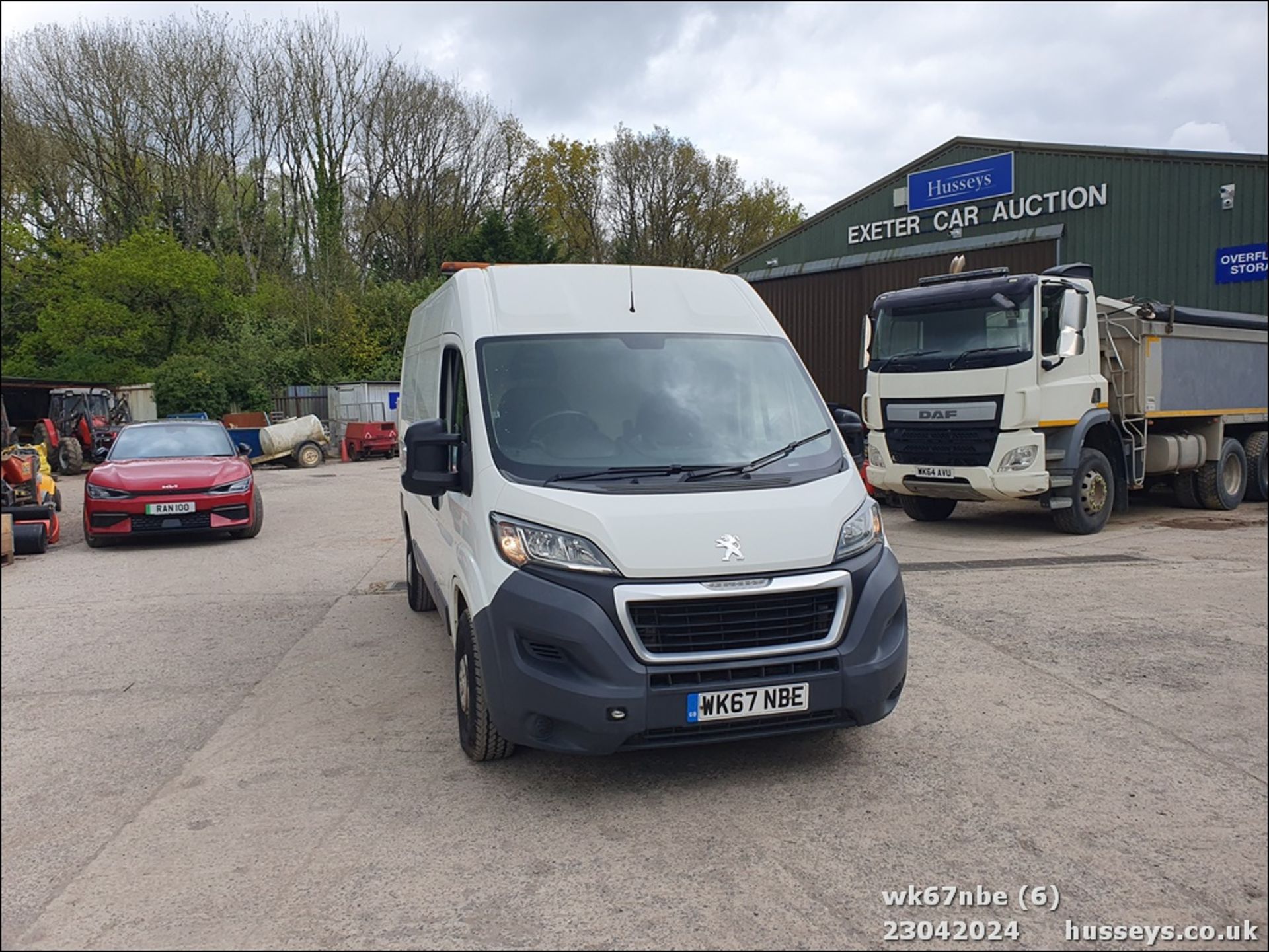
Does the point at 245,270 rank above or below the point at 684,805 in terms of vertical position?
above

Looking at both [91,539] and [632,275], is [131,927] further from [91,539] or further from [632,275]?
[91,539]

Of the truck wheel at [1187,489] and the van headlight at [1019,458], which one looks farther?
the truck wheel at [1187,489]

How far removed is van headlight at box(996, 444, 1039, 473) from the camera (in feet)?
35.3

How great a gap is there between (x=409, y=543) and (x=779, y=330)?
390cm

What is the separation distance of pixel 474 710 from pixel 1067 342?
8638 mm

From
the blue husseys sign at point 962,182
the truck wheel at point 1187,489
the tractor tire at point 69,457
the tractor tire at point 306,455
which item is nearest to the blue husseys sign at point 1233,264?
the truck wheel at point 1187,489

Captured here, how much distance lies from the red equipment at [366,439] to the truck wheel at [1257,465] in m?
22.5

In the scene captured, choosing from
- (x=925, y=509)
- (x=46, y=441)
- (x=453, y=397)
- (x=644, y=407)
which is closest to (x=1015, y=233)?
(x=925, y=509)

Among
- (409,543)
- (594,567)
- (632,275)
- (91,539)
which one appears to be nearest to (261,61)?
(91,539)

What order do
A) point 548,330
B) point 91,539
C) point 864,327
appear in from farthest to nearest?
point 864,327 → point 91,539 → point 548,330

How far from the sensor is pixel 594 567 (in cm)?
401

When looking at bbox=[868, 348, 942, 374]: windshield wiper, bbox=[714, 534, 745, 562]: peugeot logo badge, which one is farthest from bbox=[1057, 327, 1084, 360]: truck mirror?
bbox=[714, 534, 745, 562]: peugeot logo badge

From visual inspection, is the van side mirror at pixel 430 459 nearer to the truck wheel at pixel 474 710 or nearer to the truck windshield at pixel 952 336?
the truck wheel at pixel 474 710

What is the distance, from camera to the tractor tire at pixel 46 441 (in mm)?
24555
